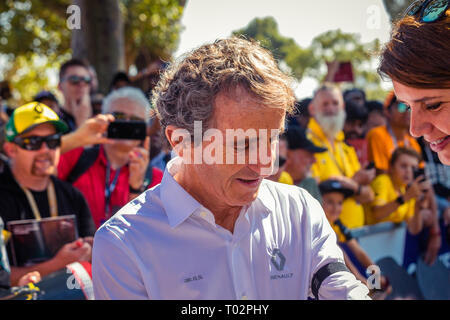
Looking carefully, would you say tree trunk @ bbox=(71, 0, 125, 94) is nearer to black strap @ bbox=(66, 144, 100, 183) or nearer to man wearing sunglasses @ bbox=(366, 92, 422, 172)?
black strap @ bbox=(66, 144, 100, 183)

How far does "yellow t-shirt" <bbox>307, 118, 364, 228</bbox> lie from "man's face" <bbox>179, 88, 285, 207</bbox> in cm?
280

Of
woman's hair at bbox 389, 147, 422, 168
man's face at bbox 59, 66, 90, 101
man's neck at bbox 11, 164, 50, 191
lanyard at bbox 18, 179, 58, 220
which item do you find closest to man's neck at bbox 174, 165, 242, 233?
lanyard at bbox 18, 179, 58, 220

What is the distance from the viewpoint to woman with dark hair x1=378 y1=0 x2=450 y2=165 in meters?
1.73

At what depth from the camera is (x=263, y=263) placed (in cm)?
174

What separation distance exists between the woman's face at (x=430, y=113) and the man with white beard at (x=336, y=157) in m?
2.48

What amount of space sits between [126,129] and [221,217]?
6.51ft

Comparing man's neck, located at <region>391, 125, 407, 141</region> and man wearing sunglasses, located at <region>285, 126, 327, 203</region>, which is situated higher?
man's neck, located at <region>391, 125, 407, 141</region>

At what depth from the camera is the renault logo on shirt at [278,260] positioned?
5.71ft

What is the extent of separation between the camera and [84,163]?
368 centimetres

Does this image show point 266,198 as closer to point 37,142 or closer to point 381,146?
point 37,142

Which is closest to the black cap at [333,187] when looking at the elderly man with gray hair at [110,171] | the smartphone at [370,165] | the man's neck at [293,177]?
the man's neck at [293,177]

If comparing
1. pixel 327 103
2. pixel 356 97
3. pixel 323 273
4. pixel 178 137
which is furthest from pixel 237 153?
pixel 356 97
